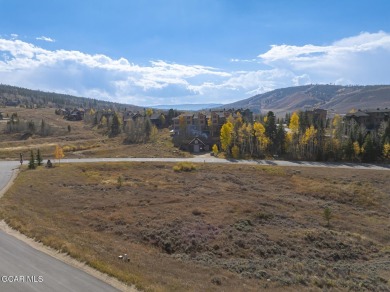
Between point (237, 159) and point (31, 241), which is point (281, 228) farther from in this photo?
point (237, 159)

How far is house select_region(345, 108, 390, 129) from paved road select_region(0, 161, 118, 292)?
114m

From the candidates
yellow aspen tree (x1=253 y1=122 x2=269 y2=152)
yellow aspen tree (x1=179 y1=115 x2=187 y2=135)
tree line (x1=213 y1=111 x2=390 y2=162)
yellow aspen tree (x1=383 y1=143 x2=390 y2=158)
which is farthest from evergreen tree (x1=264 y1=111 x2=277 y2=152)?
yellow aspen tree (x1=179 y1=115 x2=187 y2=135)

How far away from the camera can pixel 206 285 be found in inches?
738

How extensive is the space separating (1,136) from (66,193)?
12513 cm

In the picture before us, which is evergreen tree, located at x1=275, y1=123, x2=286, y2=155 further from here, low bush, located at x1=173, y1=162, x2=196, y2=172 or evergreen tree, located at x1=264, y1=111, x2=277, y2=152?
low bush, located at x1=173, y1=162, x2=196, y2=172

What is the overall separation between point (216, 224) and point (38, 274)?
21252 mm

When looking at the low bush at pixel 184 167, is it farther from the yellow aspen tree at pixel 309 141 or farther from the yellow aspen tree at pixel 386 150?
the yellow aspen tree at pixel 386 150

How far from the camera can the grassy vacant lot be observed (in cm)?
2175

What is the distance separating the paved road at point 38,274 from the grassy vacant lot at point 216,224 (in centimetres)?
125

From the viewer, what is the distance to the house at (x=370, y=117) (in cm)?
11519

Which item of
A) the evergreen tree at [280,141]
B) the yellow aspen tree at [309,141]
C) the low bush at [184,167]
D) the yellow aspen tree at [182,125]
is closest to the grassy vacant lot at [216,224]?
the low bush at [184,167]

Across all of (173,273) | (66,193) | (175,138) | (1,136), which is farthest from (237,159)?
(1,136)

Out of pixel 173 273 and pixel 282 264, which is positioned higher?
pixel 173 273

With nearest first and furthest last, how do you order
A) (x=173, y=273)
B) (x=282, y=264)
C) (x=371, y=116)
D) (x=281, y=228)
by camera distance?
(x=173, y=273) → (x=282, y=264) → (x=281, y=228) → (x=371, y=116)
